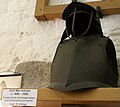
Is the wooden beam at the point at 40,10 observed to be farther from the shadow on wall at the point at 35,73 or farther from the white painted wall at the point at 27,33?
the shadow on wall at the point at 35,73

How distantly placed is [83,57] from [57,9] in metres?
0.41

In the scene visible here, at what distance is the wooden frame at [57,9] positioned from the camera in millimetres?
1043

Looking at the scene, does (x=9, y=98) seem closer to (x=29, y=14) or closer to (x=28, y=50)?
(x=28, y=50)

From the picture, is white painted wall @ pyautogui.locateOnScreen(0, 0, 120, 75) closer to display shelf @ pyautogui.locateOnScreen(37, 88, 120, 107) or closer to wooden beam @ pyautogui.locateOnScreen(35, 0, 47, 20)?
wooden beam @ pyautogui.locateOnScreen(35, 0, 47, 20)

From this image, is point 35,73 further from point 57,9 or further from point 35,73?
point 57,9

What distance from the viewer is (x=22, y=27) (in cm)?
119

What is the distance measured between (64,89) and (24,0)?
0.66m

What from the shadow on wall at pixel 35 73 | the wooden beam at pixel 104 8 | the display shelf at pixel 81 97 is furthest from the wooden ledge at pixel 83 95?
the wooden beam at pixel 104 8

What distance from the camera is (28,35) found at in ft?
3.82

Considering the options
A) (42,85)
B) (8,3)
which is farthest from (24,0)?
(42,85)

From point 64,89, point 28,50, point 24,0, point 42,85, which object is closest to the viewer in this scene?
point 64,89

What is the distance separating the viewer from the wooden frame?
3.42ft

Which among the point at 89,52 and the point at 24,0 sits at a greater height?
the point at 24,0

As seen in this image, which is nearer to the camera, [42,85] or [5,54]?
[42,85]
